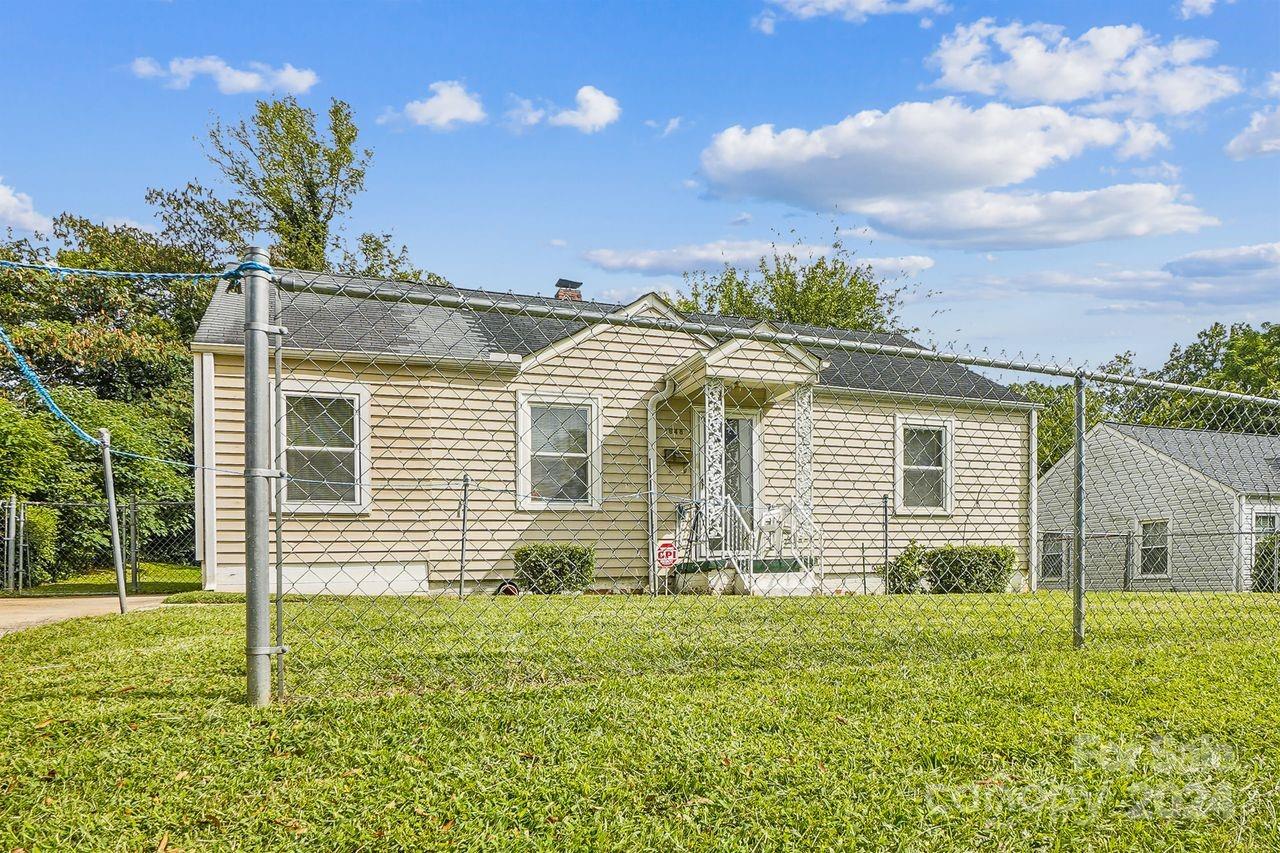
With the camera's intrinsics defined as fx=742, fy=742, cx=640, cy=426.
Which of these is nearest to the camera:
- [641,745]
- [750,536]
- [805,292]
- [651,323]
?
[641,745]

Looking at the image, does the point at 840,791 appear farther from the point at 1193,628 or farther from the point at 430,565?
the point at 430,565

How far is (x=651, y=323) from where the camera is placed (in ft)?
11.0

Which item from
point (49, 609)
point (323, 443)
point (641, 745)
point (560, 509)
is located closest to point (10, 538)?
point (49, 609)

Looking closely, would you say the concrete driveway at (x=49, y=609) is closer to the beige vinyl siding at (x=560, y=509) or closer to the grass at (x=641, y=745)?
the beige vinyl siding at (x=560, y=509)

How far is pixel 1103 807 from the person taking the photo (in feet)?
6.82

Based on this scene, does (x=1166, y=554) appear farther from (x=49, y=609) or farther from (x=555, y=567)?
(x=49, y=609)

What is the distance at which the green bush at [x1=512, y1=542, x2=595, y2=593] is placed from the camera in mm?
8484

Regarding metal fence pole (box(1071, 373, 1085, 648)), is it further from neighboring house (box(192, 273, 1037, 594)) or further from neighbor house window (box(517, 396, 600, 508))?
neighbor house window (box(517, 396, 600, 508))

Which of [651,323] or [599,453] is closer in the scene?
[651,323]

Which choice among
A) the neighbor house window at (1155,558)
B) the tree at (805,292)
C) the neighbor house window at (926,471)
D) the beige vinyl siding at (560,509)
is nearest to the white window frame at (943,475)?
the neighbor house window at (926,471)

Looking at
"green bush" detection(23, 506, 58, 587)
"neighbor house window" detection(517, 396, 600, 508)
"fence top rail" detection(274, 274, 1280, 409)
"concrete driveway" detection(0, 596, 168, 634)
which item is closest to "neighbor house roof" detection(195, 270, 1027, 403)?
"neighbor house window" detection(517, 396, 600, 508)

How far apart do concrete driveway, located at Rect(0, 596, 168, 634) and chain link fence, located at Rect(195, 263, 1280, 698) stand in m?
1.28

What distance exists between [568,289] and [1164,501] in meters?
13.6

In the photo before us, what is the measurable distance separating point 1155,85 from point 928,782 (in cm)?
1020
